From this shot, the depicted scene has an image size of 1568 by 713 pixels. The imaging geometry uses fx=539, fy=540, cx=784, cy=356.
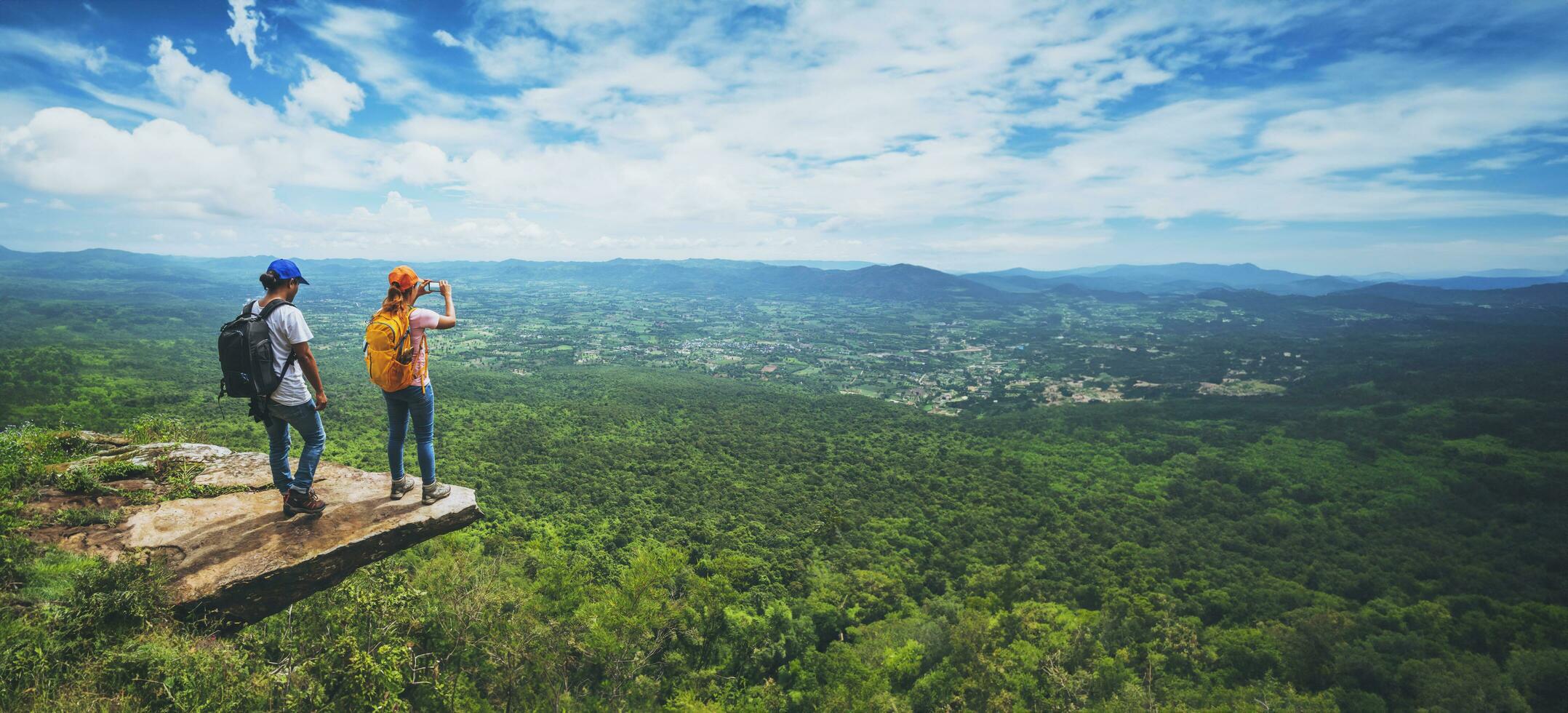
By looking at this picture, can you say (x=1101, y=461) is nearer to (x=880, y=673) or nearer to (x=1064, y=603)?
(x=1064, y=603)

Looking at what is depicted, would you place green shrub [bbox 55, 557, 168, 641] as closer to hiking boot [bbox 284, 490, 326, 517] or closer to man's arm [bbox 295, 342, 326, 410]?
hiking boot [bbox 284, 490, 326, 517]

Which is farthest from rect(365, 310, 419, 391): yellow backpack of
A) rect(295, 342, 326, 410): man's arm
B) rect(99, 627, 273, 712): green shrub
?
rect(99, 627, 273, 712): green shrub

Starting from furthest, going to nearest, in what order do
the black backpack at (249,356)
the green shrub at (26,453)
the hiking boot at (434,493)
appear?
the hiking boot at (434,493), the green shrub at (26,453), the black backpack at (249,356)

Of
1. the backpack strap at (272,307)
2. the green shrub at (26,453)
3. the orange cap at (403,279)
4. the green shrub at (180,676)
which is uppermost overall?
the orange cap at (403,279)

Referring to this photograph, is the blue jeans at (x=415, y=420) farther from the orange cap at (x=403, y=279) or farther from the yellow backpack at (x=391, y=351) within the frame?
the orange cap at (x=403, y=279)

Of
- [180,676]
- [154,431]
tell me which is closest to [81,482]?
[154,431]

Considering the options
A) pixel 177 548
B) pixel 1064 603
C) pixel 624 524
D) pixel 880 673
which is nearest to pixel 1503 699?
pixel 1064 603

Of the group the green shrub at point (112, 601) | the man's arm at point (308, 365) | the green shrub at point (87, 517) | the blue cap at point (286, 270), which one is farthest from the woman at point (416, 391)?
the green shrub at point (87, 517)

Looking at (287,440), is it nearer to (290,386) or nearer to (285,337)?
(290,386)
